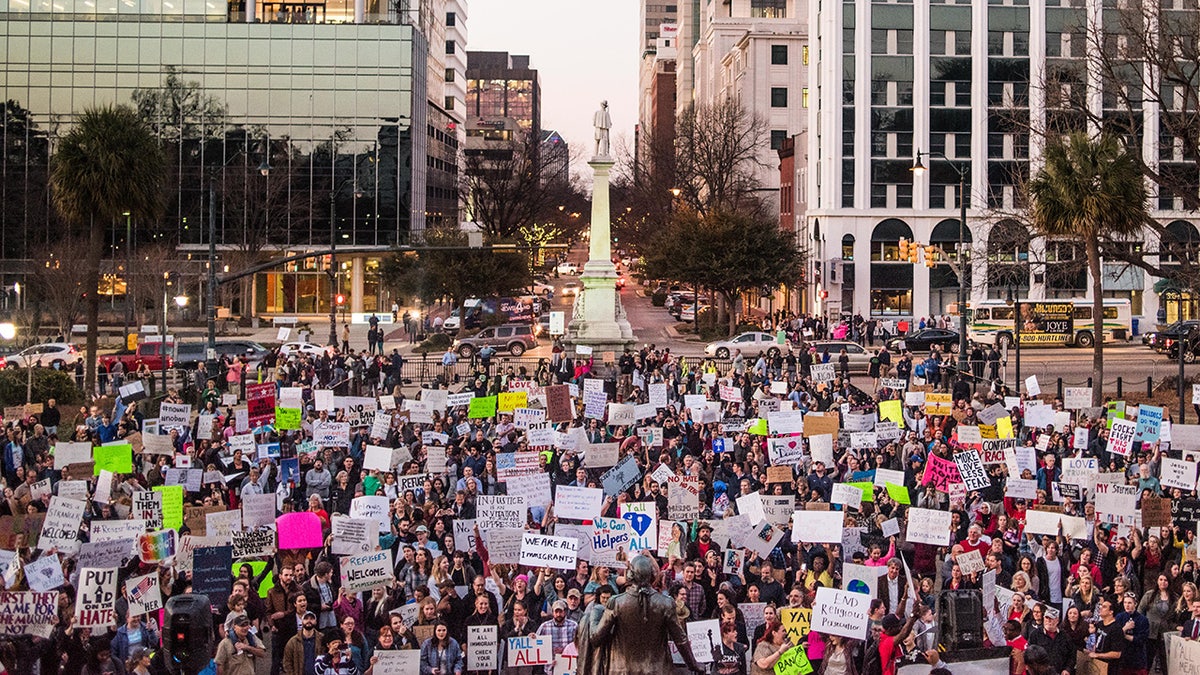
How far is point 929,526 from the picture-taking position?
1454 cm

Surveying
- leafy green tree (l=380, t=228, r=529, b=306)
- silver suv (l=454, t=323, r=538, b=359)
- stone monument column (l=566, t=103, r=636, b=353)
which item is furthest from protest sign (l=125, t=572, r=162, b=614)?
leafy green tree (l=380, t=228, r=529, b=306)

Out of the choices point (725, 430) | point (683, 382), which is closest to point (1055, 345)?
point (683, 382)

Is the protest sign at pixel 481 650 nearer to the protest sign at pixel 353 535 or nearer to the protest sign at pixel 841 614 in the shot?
the protest sign at pixel 353 535

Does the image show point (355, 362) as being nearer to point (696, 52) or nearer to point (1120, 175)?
point (1120, 175)

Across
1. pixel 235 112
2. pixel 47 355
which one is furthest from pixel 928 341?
pixel 235 112

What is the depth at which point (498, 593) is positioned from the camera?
13086mm

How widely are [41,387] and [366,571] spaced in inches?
852


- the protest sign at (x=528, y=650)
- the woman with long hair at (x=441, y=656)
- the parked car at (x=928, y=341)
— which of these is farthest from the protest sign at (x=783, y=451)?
the parked car at (x=928, y=341)

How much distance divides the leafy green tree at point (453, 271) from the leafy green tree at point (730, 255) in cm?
704

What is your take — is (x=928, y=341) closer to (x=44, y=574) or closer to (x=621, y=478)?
(x=621, y=478)

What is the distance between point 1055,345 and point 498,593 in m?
46.1

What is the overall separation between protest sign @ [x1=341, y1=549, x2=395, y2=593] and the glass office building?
5835 centimetres

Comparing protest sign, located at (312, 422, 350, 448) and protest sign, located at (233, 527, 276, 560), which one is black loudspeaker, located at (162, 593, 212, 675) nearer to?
protest sign, located at (233, 527, 276, 560)

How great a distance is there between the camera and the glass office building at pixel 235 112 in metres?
71.9
